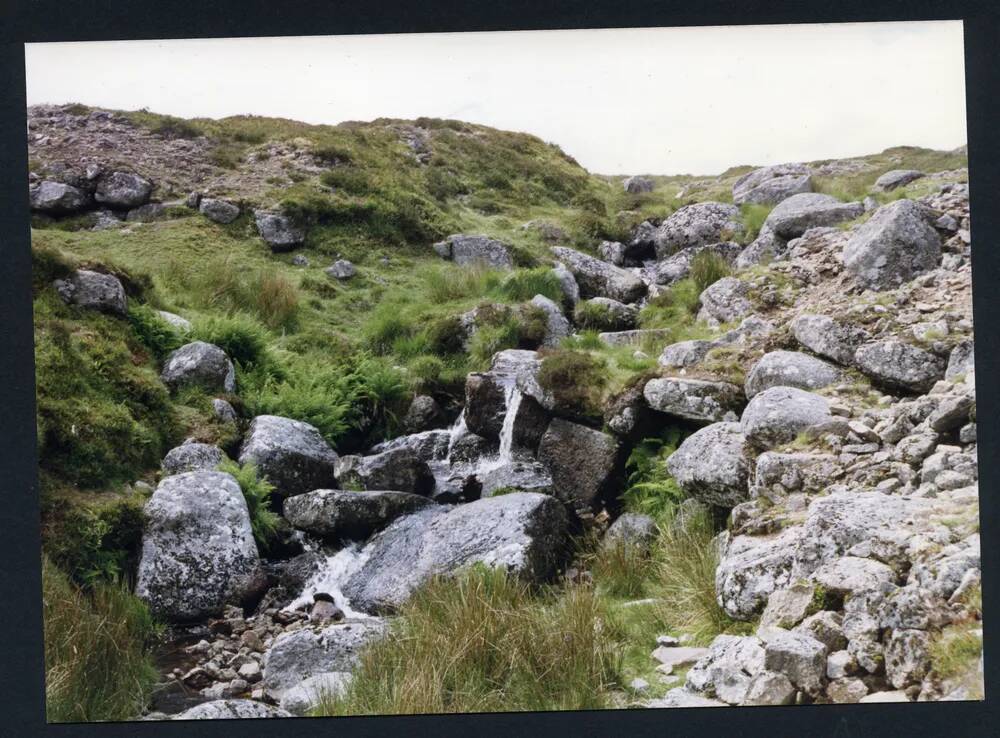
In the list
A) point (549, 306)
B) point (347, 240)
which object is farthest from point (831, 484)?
point (347, 240)

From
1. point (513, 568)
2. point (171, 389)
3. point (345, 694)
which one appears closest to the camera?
point (345, 694)

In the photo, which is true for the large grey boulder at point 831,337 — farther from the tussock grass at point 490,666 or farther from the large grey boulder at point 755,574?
the tussock grass at point 490,666

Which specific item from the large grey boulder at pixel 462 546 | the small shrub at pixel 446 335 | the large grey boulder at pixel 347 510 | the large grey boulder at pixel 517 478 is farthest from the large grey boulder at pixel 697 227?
the large grey boulder at pixel 347 510

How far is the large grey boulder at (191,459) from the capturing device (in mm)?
5641

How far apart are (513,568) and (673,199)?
2817 millimetres

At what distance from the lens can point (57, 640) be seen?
4.99 metres

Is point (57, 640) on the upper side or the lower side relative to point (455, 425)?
lower

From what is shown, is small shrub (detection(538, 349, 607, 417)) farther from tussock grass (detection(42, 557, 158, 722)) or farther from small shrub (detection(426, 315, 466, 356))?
tussock grass (detection(42, 557, 158, 722))

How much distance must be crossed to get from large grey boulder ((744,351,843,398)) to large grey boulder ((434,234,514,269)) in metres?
2.01

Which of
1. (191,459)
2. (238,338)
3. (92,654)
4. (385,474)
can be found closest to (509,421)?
(385,474)

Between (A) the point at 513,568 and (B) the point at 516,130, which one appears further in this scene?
(B) the point at 516,130

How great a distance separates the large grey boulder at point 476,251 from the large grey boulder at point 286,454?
1.71 m

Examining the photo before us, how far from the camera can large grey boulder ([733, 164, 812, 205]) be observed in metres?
5.79

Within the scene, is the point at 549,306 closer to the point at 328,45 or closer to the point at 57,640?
the point at 328,45
